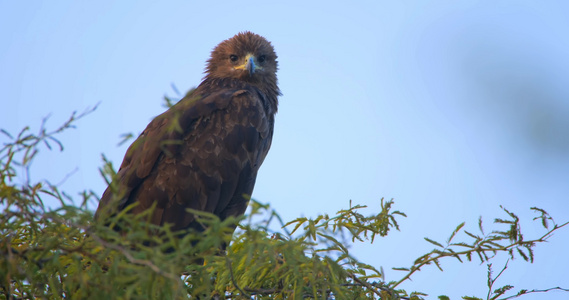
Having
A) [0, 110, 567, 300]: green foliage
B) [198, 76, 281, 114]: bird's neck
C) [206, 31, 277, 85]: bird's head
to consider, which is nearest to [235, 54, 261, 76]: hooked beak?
[206, 31, 277, 85]: bird's head

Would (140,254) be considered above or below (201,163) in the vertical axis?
below

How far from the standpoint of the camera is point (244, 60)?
23.6 ft

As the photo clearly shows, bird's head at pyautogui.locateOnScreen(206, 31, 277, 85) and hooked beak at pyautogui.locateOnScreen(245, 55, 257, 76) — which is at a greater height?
bird's head at pyautogui.locateOnScreen(206, 31, 277, 85)

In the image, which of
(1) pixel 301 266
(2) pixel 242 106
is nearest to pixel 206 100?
(2) pixel 242 106

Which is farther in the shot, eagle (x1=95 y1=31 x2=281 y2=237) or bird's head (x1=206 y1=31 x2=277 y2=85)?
bird's head (x1=206 y1=31 x2=277 y2=85)

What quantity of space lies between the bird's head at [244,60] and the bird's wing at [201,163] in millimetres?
1080

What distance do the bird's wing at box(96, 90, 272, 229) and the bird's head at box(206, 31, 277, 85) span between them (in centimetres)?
108

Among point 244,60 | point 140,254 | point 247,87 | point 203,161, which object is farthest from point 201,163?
point 140,254

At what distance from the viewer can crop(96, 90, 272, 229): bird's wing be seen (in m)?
5.31

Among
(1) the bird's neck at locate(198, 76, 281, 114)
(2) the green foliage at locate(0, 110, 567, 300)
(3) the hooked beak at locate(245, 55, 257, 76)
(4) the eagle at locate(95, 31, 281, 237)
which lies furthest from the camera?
(3) the hooked beak at locate(245, 55, 257, 76)

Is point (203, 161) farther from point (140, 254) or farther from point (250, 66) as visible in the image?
point (140, 254)

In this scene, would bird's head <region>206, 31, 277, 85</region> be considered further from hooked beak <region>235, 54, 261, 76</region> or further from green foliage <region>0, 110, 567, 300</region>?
green foliage <region>0, 110, 567, 300</region>

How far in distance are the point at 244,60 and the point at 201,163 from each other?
206 centimetres

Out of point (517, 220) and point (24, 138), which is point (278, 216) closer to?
point (24, 138)
